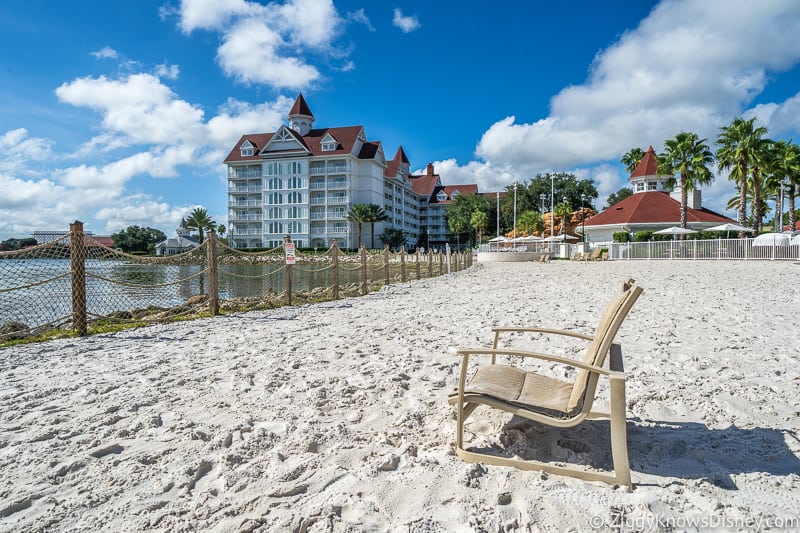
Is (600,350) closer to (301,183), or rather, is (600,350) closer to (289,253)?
(289,253)

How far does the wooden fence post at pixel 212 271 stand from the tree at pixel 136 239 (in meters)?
69.1

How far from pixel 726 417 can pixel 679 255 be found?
101 ft

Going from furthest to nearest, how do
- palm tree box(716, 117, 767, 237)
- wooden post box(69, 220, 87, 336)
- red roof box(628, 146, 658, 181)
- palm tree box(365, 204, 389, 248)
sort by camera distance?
palm tree box(365, 204, 389, 248), red roof box(628, 146, 658, 181), palm tree box(716, 117, 767, 237), wooden post box(69, 220, 87, 336)

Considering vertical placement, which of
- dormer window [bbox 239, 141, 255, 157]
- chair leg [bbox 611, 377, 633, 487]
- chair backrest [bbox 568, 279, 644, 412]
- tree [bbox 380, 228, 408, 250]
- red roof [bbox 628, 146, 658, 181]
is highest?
dormer window [bbox 239, 141, 255, 157]

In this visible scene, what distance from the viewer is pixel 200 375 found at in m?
4.41

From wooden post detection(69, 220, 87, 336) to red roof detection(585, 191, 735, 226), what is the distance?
41325 mm

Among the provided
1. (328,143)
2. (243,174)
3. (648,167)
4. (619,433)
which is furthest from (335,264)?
(243,174)

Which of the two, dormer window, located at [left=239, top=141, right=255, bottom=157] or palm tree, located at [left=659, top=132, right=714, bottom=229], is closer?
palm tree, located at [left=659, top=132, right=714, bottom=229]

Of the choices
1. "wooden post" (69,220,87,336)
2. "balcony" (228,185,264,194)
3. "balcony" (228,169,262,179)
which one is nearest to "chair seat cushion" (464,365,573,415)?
"wooden post" (69,220,87,336)

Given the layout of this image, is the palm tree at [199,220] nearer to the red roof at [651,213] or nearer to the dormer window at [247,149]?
the dormer window at [247,149]

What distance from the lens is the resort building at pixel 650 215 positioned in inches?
1561

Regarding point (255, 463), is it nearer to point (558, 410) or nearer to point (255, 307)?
point (558, 410)

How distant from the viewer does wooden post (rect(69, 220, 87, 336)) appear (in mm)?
6535

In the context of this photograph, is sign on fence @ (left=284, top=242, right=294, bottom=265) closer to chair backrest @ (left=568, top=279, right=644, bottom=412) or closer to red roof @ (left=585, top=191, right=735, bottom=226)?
chair backrest @ (left=568, top=279, right=644, bottom=412)
